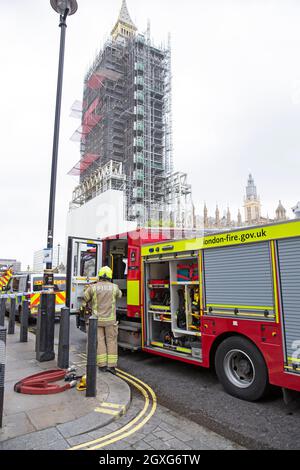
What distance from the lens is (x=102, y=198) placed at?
42281 millimetres

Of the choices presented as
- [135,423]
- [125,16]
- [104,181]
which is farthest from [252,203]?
[135,423]

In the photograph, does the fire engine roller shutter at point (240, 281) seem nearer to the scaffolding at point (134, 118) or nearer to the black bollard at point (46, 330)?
the black bollard at point (46, 330)

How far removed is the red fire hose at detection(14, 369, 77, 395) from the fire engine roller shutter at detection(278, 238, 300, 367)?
3.38 metres

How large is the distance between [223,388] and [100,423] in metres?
2.22

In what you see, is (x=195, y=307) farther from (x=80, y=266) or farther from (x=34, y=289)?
(x=34, y=289)

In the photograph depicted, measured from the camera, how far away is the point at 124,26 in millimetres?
60062

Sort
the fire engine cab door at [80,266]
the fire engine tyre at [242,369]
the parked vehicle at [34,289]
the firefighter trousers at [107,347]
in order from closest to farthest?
the fire engine tyre at [242,369], the firefighter trousers at [107,347], the fire engine cab door at [80,266], the parked vehicle at [34,289]

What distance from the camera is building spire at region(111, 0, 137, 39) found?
58.8m

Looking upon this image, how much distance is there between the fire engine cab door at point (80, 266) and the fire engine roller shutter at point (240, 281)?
3.78 metres

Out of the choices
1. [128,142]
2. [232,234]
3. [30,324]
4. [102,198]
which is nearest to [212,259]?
[232,234]

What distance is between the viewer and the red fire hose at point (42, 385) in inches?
185

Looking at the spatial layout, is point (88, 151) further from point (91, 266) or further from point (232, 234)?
point (232, 234)

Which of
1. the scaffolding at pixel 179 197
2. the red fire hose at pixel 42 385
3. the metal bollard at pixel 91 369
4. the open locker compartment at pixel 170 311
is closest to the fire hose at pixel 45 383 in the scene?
the red fire hose at pixel 42 385

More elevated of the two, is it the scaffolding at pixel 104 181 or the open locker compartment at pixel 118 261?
the scaffolding at pixel 104 181
